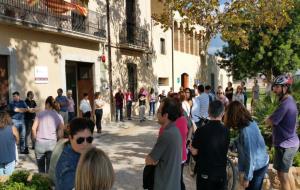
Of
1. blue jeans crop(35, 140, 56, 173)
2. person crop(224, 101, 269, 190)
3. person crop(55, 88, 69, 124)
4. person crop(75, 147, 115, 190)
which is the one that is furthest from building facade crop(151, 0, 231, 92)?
person crop(75, 147, 115, 190)

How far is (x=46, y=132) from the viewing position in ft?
21.3

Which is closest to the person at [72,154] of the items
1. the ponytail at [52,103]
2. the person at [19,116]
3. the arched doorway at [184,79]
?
the ponytail at [52,103]

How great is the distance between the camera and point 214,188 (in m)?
4.64

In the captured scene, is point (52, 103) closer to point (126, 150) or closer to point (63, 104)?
point (126, 150)

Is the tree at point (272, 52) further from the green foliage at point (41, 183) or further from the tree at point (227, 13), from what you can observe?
the green foliage at point (41, 183)

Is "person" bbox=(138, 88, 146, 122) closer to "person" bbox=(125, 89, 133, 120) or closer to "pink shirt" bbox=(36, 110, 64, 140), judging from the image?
"person" bbox=(125, 89, 133, 120)

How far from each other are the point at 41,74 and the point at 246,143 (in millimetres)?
11208

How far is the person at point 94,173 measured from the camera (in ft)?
8.48

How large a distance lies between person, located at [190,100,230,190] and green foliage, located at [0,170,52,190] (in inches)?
65.3

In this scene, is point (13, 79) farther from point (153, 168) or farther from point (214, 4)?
point (153, 168)

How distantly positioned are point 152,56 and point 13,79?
42.5ft

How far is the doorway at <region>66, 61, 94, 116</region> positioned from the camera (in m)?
17.9

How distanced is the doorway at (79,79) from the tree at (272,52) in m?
17.3

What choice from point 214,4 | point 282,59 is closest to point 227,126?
point 214,4
